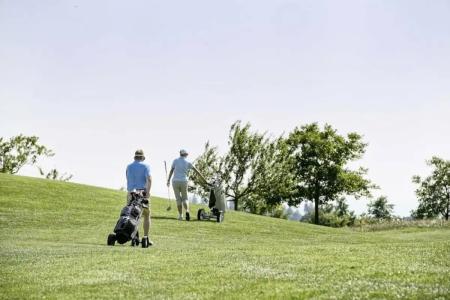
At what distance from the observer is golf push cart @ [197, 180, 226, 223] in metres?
28.4

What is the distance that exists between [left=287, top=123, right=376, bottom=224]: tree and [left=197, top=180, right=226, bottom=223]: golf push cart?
44717 millimetres

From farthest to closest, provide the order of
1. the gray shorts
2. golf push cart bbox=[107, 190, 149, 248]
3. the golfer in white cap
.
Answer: the gray shorts → the golfer in white cap → golf push cart bbox=[107, 190, 149, 248]

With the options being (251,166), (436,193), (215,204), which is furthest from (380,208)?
(215,204)

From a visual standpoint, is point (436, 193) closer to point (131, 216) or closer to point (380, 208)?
point (380, 208)

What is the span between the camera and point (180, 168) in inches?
1033

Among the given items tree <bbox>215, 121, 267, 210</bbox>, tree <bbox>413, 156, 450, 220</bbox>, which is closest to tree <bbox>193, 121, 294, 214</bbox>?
tree <bbox>215, 121, 267, 210</bbox>

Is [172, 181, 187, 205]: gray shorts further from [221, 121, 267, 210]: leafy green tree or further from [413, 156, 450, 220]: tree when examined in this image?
[413, 156, 450, 220]: tree

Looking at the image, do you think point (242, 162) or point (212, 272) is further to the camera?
point (242, 162)

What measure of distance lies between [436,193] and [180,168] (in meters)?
79.6

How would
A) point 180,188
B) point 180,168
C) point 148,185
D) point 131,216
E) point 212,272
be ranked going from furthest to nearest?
point 180,188 → point 180,168 → point 148,185 → point 131,216 → point 212,272

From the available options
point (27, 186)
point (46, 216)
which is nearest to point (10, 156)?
point (27, 186)

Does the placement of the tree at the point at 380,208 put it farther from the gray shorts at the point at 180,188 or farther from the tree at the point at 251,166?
the gray shorts at the point at 180,188

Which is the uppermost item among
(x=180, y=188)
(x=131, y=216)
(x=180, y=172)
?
(x=180, y=172)

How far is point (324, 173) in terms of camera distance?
76250mm
